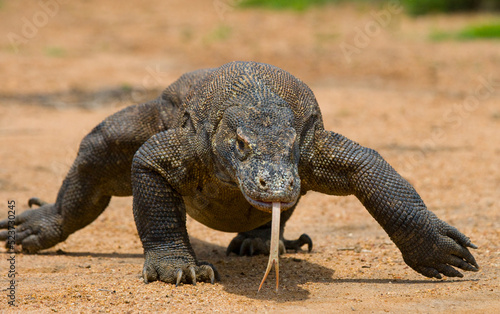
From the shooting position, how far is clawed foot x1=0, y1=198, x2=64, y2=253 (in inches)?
246

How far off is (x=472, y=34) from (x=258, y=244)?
14.9 metres

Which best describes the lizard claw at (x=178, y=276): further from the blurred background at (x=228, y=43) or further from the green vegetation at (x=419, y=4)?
the green vegetation at (x=419, y=4)

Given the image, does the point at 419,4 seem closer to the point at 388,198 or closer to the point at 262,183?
the point at 388,198

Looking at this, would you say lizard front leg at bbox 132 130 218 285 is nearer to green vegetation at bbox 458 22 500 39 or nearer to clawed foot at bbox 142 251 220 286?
clawed foot at bbox 142 251 220 286

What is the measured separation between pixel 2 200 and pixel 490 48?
12.9 meters

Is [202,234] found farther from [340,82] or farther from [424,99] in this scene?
[340,82]

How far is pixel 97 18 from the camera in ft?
74.9

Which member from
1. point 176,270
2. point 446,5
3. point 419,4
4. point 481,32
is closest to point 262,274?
point 176,270

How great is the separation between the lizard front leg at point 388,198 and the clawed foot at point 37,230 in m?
2.55

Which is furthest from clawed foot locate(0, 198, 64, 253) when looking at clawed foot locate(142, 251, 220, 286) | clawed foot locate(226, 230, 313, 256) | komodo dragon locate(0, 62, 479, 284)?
clawed foot locate(142, 251, 220, 286)

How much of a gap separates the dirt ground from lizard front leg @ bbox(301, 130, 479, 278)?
0.17 m

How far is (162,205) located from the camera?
4.77 meters

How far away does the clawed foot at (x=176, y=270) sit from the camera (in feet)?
15.2

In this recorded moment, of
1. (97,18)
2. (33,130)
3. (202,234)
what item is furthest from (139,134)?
(97,18)
